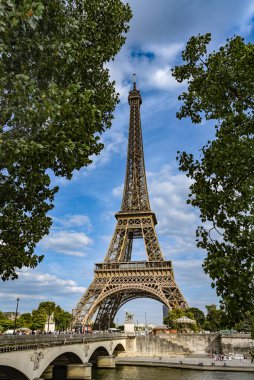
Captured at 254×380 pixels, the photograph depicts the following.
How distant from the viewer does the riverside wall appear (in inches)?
2050

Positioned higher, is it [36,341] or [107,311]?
[107,311]

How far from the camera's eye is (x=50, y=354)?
25234mm

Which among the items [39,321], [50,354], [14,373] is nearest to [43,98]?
[14,373]

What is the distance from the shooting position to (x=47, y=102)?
356 inches

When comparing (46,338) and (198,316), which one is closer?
(46,338)

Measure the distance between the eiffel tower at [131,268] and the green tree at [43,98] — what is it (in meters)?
43.8

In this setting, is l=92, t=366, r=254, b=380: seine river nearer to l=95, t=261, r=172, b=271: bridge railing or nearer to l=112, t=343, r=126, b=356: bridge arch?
l=112, t=343, r=126, b=356: bridge arch

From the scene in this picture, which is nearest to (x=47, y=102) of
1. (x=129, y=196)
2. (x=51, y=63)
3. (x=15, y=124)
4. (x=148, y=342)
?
(x=15, y=124)

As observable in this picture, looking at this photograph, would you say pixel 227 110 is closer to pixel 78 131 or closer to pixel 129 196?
pixel 78 131

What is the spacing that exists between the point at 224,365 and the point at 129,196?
39894 mm

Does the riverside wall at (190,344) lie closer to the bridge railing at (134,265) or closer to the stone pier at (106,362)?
the stone pier at (106,362)

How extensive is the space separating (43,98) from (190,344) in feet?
179

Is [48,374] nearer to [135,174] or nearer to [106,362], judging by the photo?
[106,362]

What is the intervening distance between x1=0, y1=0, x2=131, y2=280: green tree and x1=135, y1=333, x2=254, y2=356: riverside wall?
45547 mm
